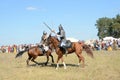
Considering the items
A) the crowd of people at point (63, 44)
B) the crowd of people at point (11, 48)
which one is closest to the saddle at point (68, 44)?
the crowd of people at point (63, 44)

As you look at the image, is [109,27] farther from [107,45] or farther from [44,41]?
[44,41]

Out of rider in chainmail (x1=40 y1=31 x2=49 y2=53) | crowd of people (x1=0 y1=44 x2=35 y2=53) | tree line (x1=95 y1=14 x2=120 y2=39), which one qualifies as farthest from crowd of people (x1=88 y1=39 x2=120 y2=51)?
tree line (x1=95 y1=14 x2=120 y2=39)

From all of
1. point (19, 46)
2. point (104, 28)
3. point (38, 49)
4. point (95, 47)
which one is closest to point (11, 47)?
point (19, 46)

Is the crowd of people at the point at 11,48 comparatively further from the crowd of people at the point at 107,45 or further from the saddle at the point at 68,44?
the saddle at the point at 68,44

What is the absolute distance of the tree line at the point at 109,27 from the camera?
116812 millimetres

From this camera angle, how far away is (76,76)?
52.2ft

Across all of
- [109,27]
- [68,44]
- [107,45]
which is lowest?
[107,45]

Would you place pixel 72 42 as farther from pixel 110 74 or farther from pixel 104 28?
pixel 104 28

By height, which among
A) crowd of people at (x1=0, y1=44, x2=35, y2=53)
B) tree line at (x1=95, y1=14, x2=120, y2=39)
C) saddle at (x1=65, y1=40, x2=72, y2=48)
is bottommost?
crowd of people at (x1=0, y1=44, x2=35, y2=53)

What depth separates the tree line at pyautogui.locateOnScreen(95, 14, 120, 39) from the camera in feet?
383

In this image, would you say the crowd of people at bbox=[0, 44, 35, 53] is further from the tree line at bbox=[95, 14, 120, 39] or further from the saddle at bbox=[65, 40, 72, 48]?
the tree line at bbox=[95, 14, 120, 39]

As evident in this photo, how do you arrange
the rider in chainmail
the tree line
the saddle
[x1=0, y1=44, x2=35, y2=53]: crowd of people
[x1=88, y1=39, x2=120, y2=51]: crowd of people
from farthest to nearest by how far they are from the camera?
the tree line
[x1=0, y1=44, x2=35, y2=53]: crowd of people
[x1=88, y1=39, x2=120, y2=51]: crowd of people
the rider in chainmail
the saddle

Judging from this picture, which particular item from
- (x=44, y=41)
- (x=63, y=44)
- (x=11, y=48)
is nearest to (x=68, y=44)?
(x=63, y=44)

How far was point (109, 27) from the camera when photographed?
128 meters
